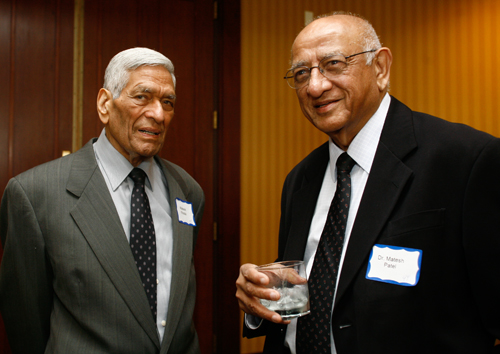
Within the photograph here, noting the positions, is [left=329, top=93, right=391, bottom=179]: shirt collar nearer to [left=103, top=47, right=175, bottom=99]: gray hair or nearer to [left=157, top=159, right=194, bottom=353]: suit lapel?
[left=157, top=159, right=194, bottom=353]: suit lapel

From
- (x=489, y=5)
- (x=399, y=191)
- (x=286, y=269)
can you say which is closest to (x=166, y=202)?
(x=286, y=269)

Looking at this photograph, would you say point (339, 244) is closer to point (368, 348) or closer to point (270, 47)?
point (368, 348)

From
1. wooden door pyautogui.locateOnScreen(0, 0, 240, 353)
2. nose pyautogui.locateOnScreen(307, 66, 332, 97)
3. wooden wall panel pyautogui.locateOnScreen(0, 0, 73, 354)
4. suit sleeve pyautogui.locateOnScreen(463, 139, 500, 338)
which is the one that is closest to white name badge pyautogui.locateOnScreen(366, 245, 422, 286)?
suit sleeve pyautogui.locateOnScreen(463, 139, 500, 338)

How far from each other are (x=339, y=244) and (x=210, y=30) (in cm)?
276

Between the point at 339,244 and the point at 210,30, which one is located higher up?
the point at 210,30

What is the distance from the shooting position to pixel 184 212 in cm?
181

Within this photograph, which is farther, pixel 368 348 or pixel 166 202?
pixel 166 202

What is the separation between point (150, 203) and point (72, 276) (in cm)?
45

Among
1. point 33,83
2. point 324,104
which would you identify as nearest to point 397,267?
point 324,104

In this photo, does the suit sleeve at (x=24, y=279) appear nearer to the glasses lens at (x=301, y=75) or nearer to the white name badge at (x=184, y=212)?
the white name badge at (x=184, y=212)

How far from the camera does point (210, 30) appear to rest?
3.44 m

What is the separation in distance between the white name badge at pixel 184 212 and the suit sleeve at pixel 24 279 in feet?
1.89

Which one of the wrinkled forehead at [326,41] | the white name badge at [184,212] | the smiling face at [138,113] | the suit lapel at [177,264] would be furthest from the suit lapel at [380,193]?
the smiling face at [138,113]

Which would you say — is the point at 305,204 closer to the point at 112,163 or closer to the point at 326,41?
the point at 326,41
